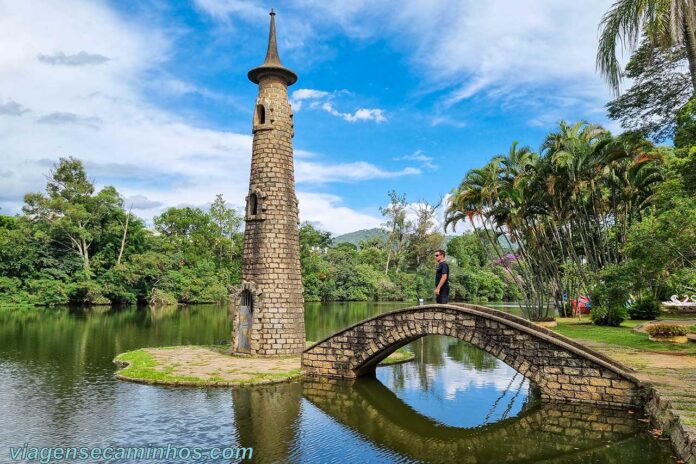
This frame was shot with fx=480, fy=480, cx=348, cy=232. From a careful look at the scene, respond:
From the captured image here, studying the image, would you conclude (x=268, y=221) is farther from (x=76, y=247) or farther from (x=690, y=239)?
(x=76, y=247)

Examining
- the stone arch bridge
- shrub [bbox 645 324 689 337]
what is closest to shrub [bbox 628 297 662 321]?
shrub [bbox 645 324 689 337]

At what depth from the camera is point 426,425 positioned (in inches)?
451

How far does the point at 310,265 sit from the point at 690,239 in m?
55.1

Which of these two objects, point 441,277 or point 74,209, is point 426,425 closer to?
point 441,277

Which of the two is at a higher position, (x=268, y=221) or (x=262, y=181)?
Result: (x=262, y=181)

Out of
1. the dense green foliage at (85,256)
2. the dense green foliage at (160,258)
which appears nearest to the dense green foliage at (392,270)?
the dense green foliage at (160,258)

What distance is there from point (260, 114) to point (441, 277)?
10.9 metres

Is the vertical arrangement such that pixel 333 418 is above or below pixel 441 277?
below

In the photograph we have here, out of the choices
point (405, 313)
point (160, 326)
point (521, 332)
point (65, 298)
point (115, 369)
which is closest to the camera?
point (521, 332)

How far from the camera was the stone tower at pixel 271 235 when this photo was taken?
18438 mm

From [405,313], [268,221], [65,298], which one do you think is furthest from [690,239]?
[65,298]

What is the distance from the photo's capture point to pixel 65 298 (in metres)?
46.7

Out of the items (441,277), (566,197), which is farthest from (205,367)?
(566,197)

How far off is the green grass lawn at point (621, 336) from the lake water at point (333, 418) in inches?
160
